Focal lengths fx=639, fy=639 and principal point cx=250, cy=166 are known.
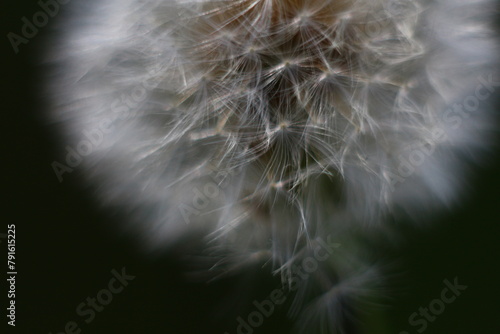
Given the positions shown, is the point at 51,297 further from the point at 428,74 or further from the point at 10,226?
the point at 428,74

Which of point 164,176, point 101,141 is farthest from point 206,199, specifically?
point 101,141

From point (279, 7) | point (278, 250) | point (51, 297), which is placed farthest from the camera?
point (51, 297)

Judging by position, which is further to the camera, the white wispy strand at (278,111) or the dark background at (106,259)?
the dark background at (106,259)

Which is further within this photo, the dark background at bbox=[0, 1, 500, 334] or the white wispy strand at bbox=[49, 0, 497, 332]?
the dark background at bbox=[0, 1, 500, 334]
